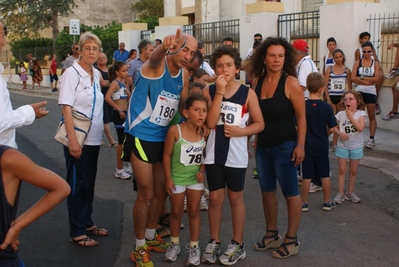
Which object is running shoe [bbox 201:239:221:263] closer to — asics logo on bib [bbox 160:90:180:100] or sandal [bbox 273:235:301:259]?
sandal [bbox 273:235:301:259]

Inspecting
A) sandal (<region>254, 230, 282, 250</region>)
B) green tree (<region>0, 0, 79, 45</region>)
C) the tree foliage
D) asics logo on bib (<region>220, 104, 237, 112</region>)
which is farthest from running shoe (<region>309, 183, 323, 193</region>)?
green tree (<region>0, 0, 79, 45</region>)

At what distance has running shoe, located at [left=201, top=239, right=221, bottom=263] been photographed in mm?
4668

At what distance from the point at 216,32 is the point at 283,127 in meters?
13.4

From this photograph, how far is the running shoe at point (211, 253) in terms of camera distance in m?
4.67

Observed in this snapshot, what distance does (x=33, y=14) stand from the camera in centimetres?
3456

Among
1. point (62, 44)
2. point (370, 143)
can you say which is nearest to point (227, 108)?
point (370, 143)

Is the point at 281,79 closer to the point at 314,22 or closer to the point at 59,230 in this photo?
the point at 59,230

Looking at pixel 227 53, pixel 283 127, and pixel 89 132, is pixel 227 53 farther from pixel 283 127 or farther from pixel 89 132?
pixel 89 132

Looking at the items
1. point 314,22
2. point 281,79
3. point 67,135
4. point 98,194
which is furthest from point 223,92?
point 314,22

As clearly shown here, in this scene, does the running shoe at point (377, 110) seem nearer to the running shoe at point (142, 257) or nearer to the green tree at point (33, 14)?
the running shoe at point (142, 257)

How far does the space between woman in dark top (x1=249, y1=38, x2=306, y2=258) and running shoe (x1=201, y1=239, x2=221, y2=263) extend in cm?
57


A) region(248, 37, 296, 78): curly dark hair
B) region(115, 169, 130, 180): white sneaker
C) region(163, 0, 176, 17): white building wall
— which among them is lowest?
region(115, 169, 130, 180): white sneaker

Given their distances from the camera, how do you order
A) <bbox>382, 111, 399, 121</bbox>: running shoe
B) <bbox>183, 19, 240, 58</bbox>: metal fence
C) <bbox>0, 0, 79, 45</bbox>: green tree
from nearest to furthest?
1. <bbox>382, 111, 399, 121</bbox>: running shoe
2. <bbox>183, 19, 240, 58</bbox>: metal fence
3. <bbox>0, 0, 79, 45</bbox>: green tree

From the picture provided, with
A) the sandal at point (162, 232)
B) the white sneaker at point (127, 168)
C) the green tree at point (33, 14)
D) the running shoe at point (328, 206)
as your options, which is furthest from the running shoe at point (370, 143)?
the green tree at point (33, 14)
